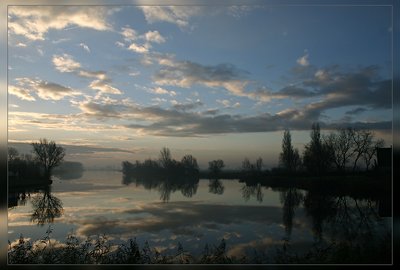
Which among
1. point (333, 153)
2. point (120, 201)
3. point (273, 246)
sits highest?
point (333, 153)

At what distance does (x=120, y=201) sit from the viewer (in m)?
11.4

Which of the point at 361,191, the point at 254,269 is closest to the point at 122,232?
the point at 254,269

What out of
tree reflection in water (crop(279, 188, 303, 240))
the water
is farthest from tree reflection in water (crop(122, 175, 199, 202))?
tree reflection in water (crop(279, 188, 303, 240))

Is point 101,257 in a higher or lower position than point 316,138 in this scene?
lower

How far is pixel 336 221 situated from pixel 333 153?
5.70 m

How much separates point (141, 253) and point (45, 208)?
18.7ft

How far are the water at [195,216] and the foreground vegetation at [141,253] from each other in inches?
16.7

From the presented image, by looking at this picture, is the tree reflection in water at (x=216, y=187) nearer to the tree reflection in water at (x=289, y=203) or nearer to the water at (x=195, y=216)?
the water at (x=195, y=216)

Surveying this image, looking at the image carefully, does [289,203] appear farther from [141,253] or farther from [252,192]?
[141,253]

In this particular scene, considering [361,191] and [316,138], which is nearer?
[361,191]

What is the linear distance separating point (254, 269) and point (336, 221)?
23.5 feet

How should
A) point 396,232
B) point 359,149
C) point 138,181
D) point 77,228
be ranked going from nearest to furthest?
point 396,232 → point 77,228 → point 138,181 → point 359,149

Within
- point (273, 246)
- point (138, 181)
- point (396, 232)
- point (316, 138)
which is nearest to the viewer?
point (396, 232)

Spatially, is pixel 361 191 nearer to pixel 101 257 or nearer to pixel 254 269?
pixel 254 269
